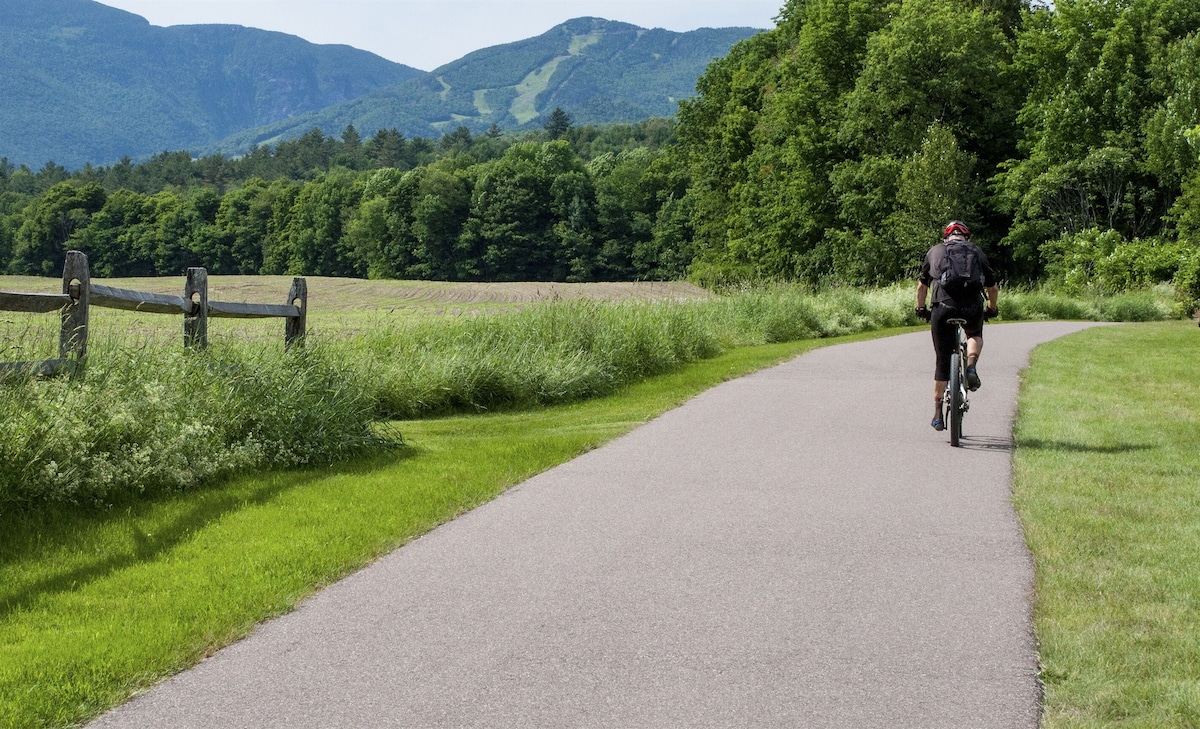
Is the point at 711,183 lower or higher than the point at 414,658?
higher

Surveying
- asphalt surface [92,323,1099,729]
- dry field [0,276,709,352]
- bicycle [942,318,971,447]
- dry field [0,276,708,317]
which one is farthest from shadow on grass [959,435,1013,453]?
dry field [0,276,708,317]

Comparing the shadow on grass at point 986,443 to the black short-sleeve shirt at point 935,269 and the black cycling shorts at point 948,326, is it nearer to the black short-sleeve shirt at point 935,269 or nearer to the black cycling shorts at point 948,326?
the black cycling shorts at point 948,326

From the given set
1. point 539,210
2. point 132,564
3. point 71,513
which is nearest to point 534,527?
point 132,564

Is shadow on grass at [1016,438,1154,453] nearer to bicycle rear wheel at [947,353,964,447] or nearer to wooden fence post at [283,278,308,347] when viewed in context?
bicycle rear wheel at [947,353,964,447]

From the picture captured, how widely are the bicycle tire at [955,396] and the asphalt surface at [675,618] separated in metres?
1.05

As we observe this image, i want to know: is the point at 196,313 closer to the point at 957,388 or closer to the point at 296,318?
the point at 296,318

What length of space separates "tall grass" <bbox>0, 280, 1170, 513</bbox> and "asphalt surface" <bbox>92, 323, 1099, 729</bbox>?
253cm

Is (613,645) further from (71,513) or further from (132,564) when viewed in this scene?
(71,513)

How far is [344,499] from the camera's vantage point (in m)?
8.45

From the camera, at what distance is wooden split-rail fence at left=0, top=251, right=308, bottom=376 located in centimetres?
869

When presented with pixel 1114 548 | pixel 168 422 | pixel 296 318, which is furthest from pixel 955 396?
pixel 296 318

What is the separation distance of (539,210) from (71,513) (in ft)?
314

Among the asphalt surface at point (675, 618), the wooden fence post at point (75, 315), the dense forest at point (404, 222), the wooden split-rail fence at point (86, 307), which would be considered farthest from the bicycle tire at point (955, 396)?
the dense forest at point (404, 222)

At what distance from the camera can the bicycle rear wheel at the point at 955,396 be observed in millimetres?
10656
